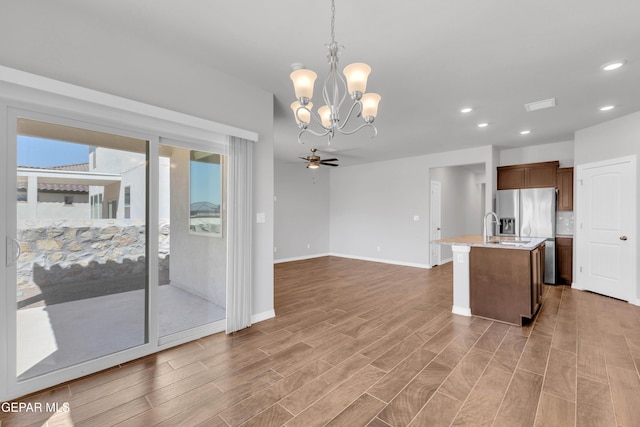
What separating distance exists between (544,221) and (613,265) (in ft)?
4.03

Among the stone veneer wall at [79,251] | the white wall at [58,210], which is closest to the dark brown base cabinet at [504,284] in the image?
the stone veneer wall at [79,251]

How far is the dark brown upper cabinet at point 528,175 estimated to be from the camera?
18.5 ft

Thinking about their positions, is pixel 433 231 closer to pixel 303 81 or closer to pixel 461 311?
pixel 461 311

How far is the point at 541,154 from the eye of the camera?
602cm

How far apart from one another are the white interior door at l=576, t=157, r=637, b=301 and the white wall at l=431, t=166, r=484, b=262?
295 centimetres

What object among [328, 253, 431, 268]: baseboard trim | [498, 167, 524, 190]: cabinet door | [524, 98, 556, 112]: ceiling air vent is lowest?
[328, 253, 431, 268]: baseboard trim

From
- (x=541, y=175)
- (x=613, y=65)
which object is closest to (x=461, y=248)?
(x=613, y=65)

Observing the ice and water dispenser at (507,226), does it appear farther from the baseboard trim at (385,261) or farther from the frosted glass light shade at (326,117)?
the frosted glass light shade at (326,117)

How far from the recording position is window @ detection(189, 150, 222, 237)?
10.4ft

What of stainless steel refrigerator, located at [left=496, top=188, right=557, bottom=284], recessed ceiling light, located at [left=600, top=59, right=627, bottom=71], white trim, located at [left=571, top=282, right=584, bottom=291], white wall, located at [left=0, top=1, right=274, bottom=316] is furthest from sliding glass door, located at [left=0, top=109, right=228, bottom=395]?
white trim, located at [left=571, top=282, right=584, bottom=291]

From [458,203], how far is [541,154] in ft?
9.03

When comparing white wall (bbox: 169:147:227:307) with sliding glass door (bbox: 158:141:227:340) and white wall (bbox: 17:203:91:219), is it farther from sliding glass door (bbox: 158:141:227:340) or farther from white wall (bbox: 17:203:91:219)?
white wall (bbox: 17:203:91:219)

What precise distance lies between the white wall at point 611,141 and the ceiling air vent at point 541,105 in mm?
1554

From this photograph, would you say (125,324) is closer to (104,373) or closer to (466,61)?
(104,373)
